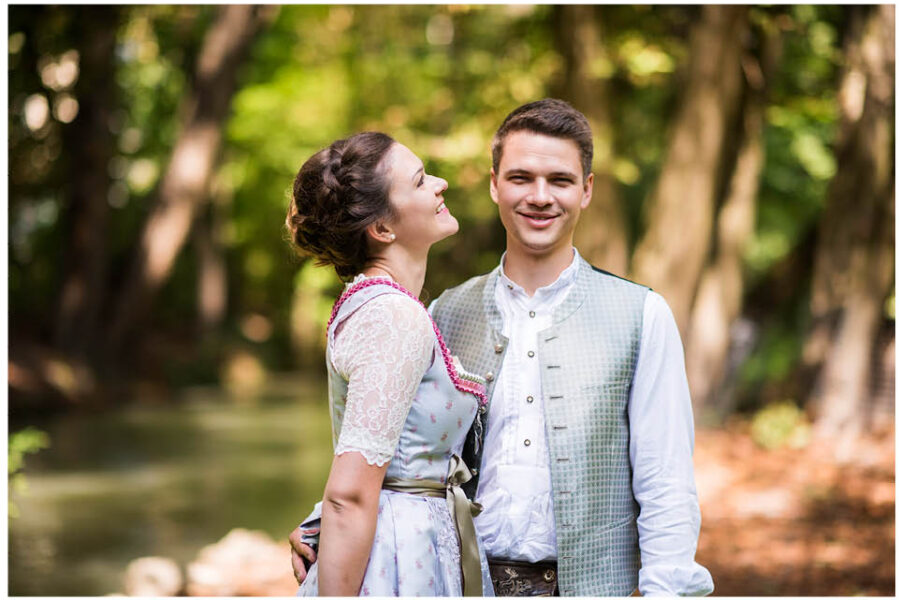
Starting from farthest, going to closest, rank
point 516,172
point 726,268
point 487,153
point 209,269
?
point 209,269 < point 726,268 < point 487,153 < point 516,172

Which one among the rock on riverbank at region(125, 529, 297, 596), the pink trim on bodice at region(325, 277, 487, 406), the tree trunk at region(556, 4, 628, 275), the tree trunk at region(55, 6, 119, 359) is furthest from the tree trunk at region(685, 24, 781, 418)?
the pink trim on bodice at region(325, 277, 487, 406)

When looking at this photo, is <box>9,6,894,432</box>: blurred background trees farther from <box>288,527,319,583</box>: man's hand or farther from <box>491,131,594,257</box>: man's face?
<box>288,527,319,583</box>: man's hand

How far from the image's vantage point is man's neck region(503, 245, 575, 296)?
276cm

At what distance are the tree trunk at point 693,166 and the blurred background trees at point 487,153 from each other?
0.02m

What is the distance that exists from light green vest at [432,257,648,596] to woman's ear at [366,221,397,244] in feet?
1.41

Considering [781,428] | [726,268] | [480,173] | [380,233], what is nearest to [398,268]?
[380,233]

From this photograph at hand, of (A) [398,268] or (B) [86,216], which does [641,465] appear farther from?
(B) [86,216]

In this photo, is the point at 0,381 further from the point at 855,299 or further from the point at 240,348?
the point at 240,348

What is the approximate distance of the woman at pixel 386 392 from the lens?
232cm

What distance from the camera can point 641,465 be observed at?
8.51 ft

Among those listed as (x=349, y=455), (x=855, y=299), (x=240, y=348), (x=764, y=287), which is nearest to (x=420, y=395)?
(x=349, y=455)

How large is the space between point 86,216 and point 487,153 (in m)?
7.45

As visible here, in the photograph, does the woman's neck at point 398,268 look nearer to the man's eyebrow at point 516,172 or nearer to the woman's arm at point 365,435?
the woman's arm at point 365,435

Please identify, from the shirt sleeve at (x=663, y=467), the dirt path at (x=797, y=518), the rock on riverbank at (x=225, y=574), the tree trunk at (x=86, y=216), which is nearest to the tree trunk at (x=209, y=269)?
the tree trunk at (x=86, y=216)
